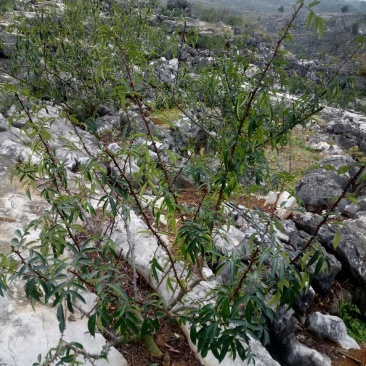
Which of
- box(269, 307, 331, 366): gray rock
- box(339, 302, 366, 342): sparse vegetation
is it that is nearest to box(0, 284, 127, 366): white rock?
box(269, 307, 331, 366): gray rock

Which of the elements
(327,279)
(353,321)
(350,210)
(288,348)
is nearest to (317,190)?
(350,210)

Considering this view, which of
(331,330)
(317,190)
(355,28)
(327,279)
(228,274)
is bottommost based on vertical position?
(355,28)

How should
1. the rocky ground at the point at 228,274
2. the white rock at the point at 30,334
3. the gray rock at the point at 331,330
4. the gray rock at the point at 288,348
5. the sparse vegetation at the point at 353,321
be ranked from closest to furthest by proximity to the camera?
the white rock at the point at 30,334
the rocky ground at the point at 228,274
the gray rock at the point at 288,348
the gray rock at the point at 331,330
the sparse vegetation at the point at 353,321

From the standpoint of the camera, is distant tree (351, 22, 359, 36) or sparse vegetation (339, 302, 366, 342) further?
distant tree (351, 22, 359, 36)

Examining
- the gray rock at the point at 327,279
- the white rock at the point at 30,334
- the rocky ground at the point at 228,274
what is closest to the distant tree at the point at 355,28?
the rocky ground at the point at 228,274

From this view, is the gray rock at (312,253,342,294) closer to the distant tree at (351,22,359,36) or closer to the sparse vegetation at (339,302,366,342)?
the sparse vegetation at (339,302,366,342)

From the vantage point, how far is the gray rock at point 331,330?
3650 millimetres

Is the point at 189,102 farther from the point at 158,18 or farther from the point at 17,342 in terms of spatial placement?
the point at 158,18

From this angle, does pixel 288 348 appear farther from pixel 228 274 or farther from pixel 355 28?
pixel 355 28

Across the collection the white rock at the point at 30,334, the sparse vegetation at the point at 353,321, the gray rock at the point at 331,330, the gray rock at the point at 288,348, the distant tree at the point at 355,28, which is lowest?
the distant tree at the point at 355,28

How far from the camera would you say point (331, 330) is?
367cm

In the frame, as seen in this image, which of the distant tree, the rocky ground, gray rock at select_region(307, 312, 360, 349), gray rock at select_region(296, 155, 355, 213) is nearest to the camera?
the rocky ground

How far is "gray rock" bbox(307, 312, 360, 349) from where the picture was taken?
144 inches

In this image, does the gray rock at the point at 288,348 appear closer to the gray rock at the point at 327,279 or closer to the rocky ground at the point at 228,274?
the rocky ground at the point at 228,274
